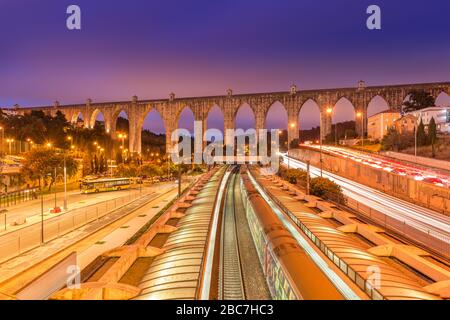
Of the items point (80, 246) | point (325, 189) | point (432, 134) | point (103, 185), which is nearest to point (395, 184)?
point (325, 189)

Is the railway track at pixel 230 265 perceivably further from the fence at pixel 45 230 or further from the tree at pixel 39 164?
the tree at pixel 39 164

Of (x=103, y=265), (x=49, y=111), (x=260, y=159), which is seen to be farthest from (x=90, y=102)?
(x=103, y=265)

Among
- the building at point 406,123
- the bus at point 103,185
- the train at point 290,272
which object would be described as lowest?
the bus at point 103,185

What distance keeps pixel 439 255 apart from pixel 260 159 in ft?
209

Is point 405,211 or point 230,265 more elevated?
point 230,265

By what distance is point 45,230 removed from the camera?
23656mm

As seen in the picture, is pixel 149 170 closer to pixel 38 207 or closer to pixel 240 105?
pixel 38 207

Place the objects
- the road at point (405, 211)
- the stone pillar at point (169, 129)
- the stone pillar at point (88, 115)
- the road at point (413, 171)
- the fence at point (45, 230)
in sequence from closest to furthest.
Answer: the fence at point (45, 230) → the road at point (405, 211) → the road at point (413, 171) → the stone pillar at point (169, 129) → the stone pillar at point (88, 115)

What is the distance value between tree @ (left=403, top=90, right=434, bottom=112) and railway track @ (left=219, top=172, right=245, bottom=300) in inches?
2369

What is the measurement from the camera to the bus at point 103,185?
44406 millimetres

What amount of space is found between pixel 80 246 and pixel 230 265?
11417 millimetres

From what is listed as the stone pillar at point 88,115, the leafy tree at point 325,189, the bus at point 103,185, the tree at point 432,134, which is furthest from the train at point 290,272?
the stone pillar at point 88,115

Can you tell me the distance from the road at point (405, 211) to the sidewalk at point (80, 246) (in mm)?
18656
